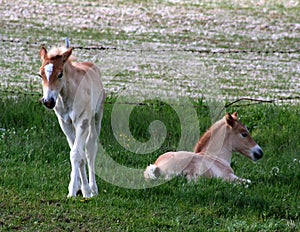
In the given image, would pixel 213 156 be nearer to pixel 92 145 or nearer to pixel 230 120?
pixel 230 120

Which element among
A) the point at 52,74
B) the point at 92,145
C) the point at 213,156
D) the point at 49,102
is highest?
the point at 52,74

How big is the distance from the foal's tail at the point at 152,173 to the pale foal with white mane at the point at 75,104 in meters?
0.75

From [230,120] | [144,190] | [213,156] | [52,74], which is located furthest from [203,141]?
[52,74]

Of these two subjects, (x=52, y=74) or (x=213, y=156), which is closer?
(x=52, y=74)

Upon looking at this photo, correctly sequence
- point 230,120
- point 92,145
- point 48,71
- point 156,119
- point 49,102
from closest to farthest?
point 49,102, point 48,71, point 92,145, point 230,120, point 156,119

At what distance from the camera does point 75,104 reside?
28.3 ft

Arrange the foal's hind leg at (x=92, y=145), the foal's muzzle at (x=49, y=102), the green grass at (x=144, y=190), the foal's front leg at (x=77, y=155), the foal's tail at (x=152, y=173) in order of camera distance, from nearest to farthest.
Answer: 1. the green grass at (x=144, y=190)
2. the foal's muzzle at (x=49, y=102)
3. the foal's front leg at (x=77, y=155)
4. the foal's hind leg at (x=92, y=145)
5. the foal's tail at (x=152, y=173)

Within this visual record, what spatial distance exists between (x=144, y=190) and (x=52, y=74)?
1844mm

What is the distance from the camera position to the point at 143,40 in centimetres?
2033

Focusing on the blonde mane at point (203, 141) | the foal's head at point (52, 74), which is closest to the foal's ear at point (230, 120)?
the blonde mane at point (203, 141)

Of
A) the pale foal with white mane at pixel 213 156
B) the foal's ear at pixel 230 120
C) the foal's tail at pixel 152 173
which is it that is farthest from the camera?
the foal's ear at pixel 230 120

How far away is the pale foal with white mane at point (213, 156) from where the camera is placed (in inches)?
371

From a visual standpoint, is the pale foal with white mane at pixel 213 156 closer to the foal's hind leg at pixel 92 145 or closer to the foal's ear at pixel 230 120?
the foal's ear at pixel 230 120

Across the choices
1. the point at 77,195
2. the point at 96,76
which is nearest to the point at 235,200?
the point at 77,195
